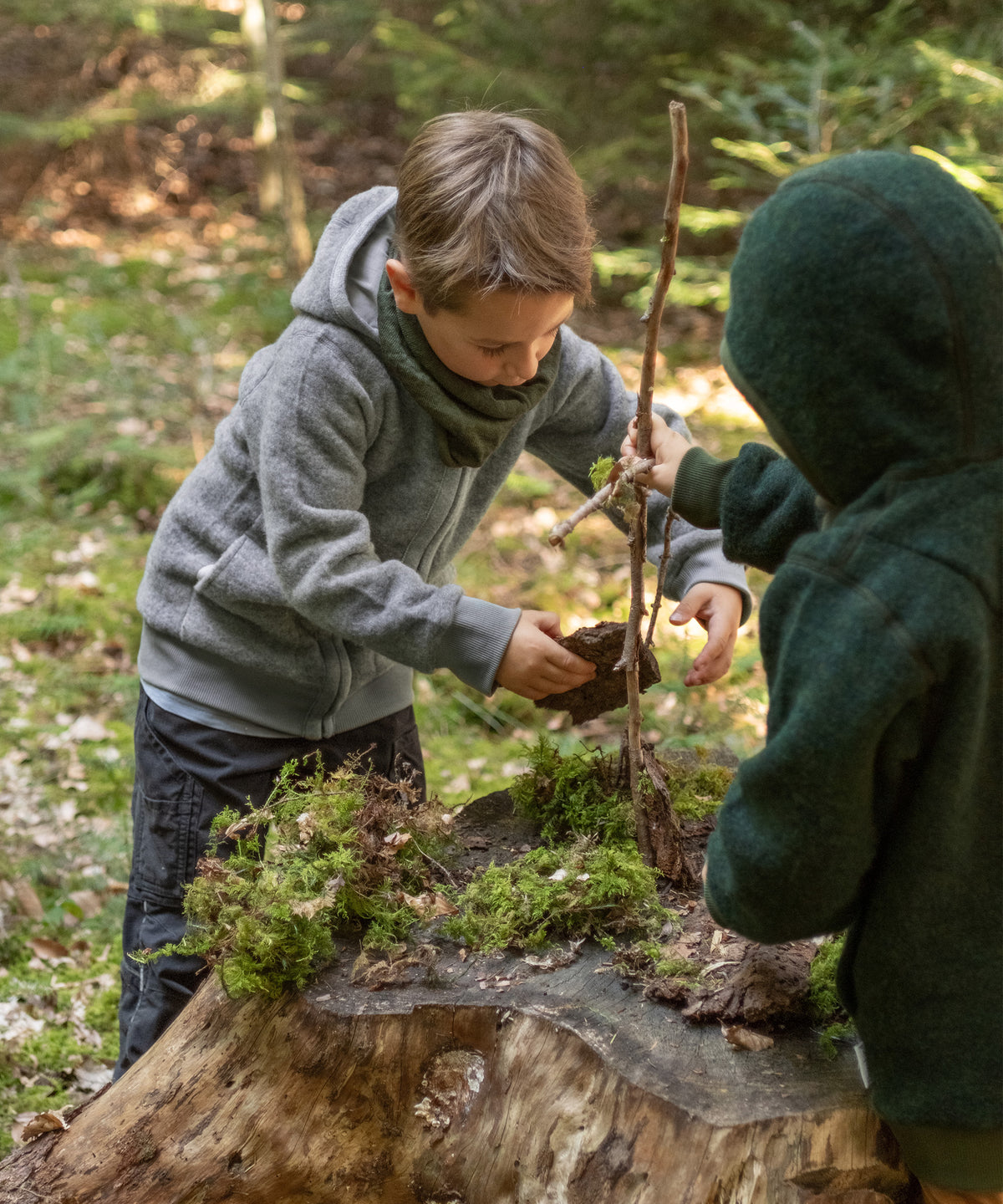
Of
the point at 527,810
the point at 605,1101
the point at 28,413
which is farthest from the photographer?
the point at 28,413

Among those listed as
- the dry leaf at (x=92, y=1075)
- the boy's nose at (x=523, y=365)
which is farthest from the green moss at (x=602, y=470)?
the dry leaf at (x=92, y=1075)

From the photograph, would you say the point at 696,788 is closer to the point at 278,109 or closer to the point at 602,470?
the point at 602,470

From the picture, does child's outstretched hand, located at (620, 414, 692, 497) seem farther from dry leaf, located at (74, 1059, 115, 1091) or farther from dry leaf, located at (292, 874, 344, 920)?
dry leaf, located at (74, 1059, 115, 1091)

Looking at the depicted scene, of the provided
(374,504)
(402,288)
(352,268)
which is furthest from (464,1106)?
(352,268)

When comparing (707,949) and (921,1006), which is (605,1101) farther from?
(921,1006)

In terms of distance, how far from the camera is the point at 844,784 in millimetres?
1351

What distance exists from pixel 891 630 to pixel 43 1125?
6.90 feet

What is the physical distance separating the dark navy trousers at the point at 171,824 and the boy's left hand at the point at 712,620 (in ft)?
2.73

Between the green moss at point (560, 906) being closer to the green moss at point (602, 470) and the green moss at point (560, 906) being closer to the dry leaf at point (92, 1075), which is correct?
the green moss at point (602, 470)

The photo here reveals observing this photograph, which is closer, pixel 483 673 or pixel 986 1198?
pixel 986 1198

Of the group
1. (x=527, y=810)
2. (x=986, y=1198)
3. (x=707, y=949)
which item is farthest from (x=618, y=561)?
(x=986, y=1198)

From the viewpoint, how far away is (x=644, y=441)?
2004mm

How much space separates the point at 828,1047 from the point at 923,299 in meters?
1.27

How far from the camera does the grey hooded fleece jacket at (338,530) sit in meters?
2.23
